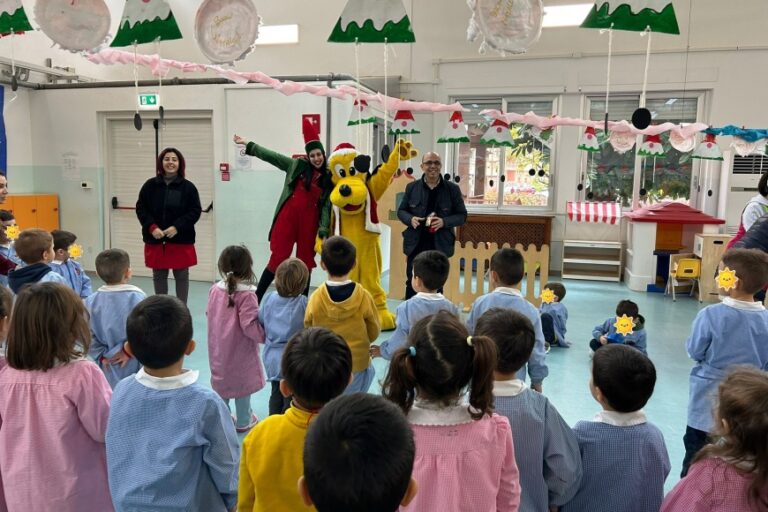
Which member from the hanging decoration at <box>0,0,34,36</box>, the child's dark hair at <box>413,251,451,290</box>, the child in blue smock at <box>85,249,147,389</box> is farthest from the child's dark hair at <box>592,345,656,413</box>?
the hanging decoration at <box>0,0,34,36</box>

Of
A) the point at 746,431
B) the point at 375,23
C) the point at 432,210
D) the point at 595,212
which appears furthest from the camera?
the point at 595,212

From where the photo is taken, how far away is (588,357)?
174 inches

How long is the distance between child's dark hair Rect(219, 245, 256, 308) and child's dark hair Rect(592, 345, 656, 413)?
1.72 m

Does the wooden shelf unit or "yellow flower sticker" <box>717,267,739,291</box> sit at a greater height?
"yellow flower sticker" <box>717,267,739,291</box>

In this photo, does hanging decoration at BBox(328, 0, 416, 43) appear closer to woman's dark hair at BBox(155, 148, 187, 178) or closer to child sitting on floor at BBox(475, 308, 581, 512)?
woman's dark hair at BBox(155, 148, 187, 178)

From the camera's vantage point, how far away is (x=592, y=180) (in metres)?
8.59

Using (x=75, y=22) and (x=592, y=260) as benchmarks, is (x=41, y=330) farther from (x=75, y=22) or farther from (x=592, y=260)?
(x=592, y=260)

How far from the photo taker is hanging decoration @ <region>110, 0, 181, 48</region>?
3.30 metres

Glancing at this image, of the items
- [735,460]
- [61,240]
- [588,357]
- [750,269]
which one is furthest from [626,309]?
[61,240]

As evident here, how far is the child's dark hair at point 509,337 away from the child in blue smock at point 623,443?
192 millimetres

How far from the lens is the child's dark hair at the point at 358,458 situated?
855mm

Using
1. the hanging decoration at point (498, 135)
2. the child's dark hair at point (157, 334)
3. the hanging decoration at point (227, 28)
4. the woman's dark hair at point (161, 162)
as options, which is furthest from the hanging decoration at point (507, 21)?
the hanging decoration at point (498, 135)

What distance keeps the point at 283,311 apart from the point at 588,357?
281cm

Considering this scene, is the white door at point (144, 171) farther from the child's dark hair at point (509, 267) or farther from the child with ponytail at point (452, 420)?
the child with ponytail at point (452, 420)
